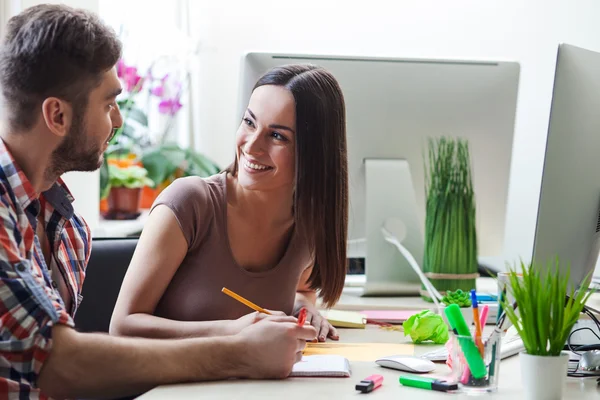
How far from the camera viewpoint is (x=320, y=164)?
163cm

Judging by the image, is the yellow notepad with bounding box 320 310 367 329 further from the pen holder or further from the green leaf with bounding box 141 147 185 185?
the green leaf with bounding box 141 147 185 185

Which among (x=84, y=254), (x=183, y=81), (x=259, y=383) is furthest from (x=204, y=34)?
(x=259, y=383)

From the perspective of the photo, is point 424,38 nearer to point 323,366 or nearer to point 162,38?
point 162,38

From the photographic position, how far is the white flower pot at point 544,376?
41.8 inches

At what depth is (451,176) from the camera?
193 cm

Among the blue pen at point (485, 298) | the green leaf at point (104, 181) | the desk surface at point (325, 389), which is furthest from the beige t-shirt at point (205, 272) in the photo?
the green leaf at point (104, 181)

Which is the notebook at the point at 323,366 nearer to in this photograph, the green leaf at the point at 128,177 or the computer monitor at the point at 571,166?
the computer monitor at the point at 571,166

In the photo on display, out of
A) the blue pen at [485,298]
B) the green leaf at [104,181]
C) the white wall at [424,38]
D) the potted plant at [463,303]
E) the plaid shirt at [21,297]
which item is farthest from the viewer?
the white wall at [424,38]

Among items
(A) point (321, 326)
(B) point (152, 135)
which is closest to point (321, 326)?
(A) point (321, 326)

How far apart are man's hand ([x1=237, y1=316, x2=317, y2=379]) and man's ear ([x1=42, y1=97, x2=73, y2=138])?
43 cm

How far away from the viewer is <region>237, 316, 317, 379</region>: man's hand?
3.99 feet

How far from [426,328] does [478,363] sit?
386mm

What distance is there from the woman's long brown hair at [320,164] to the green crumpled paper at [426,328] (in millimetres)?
234

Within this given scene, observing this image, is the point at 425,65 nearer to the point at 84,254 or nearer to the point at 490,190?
the point at 490,190
